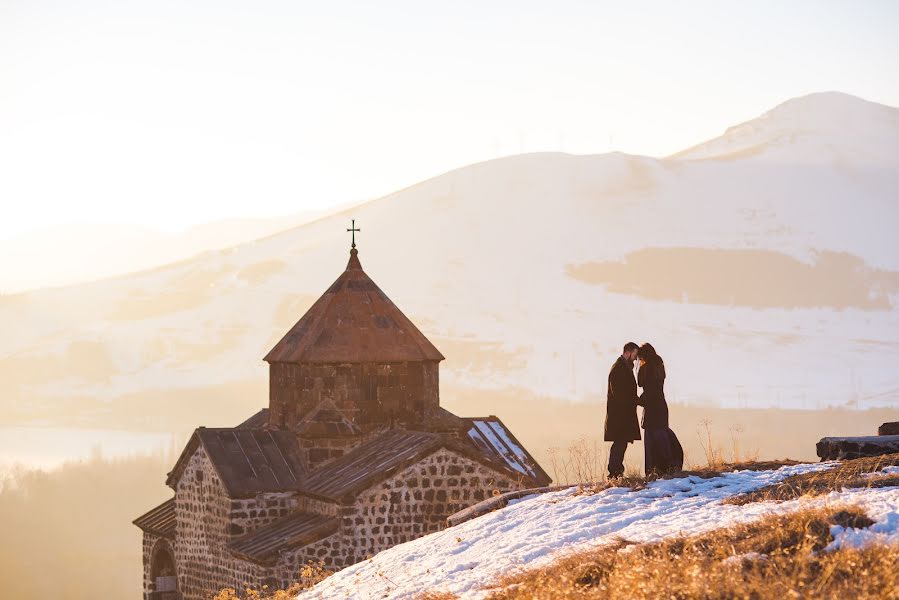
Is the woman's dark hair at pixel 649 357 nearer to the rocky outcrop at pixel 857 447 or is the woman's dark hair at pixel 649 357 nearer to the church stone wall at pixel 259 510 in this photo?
the rocky outcrop at pixel 857 447

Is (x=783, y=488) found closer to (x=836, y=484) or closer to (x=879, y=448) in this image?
(x=836, y=484)

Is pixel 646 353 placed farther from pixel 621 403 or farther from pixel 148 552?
pixel 148 552

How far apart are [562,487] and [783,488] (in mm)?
3356

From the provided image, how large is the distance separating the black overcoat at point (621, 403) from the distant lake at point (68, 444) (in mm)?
131308

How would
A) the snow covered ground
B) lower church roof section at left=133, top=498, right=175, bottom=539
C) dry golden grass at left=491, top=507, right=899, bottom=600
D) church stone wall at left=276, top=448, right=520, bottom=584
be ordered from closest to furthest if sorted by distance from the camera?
dry golden grass at left=491, top=507, right=899, bottom=600 → the snow covered ground → church stone wall at left=276, top=448, right=520, bottom=584 → lower church roof section at left=133, top=498, right=175, bottom=539

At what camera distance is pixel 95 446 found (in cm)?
16400

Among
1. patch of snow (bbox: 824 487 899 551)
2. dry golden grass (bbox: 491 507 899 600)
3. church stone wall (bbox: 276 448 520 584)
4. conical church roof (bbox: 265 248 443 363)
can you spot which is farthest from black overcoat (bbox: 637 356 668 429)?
Answer: conical church roof (bbox: 265 248 443 363)

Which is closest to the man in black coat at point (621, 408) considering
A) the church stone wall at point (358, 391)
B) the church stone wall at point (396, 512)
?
the church stone wall at point (396, 512)

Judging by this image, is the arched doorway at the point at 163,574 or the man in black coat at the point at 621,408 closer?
the man in black coat at the point at 621,408

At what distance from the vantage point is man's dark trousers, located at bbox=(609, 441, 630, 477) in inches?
639

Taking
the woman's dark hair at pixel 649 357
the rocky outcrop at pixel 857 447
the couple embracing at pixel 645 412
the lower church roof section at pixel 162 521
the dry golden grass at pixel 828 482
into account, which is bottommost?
the lower church roof section at pixel 162 521

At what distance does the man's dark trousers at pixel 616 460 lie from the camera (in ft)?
53.3

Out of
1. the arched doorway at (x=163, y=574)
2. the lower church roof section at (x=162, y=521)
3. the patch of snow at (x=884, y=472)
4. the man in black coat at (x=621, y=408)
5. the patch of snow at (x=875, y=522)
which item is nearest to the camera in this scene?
the patch of snow at (x=875, y=522)

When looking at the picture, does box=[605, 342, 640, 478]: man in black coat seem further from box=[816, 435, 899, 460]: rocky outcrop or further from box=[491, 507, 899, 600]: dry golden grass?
box=[491, 507, 899, 600]: dry golden grass
